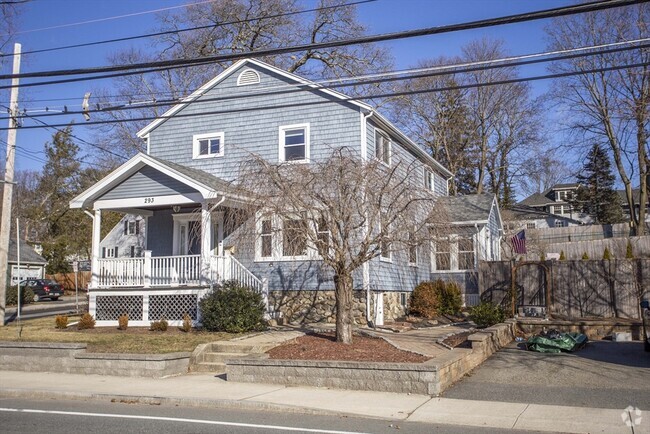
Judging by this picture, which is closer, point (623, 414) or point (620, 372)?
Answer: point (623, 414)

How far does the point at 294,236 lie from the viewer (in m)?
13.9

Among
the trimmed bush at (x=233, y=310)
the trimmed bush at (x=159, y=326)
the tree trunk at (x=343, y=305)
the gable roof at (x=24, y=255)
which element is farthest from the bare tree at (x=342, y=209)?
the gable roof at (x=24, y=255)

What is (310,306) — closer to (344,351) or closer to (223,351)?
(223,351)

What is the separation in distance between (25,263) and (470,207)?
121ft

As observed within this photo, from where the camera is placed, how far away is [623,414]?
9.27 meters

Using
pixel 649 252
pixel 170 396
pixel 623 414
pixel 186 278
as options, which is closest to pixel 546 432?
pixel 623 414

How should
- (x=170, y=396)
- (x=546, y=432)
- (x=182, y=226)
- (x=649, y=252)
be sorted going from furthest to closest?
1. (x=649, y=252)
2. (x=182, y=226)
3. (x=170, y=396)
4. (x=546, y=432)

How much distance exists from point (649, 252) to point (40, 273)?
4514 cm

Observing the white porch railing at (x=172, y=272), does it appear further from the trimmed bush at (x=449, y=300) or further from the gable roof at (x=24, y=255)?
the gable roof at (x=24, y=255)

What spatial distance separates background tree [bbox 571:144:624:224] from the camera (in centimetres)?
5959

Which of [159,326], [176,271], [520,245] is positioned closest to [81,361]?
[159,326]

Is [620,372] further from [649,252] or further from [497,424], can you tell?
[649,252]

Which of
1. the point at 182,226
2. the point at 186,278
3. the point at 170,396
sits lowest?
the point at 170,396

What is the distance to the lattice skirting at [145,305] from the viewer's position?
19297 millimetres
